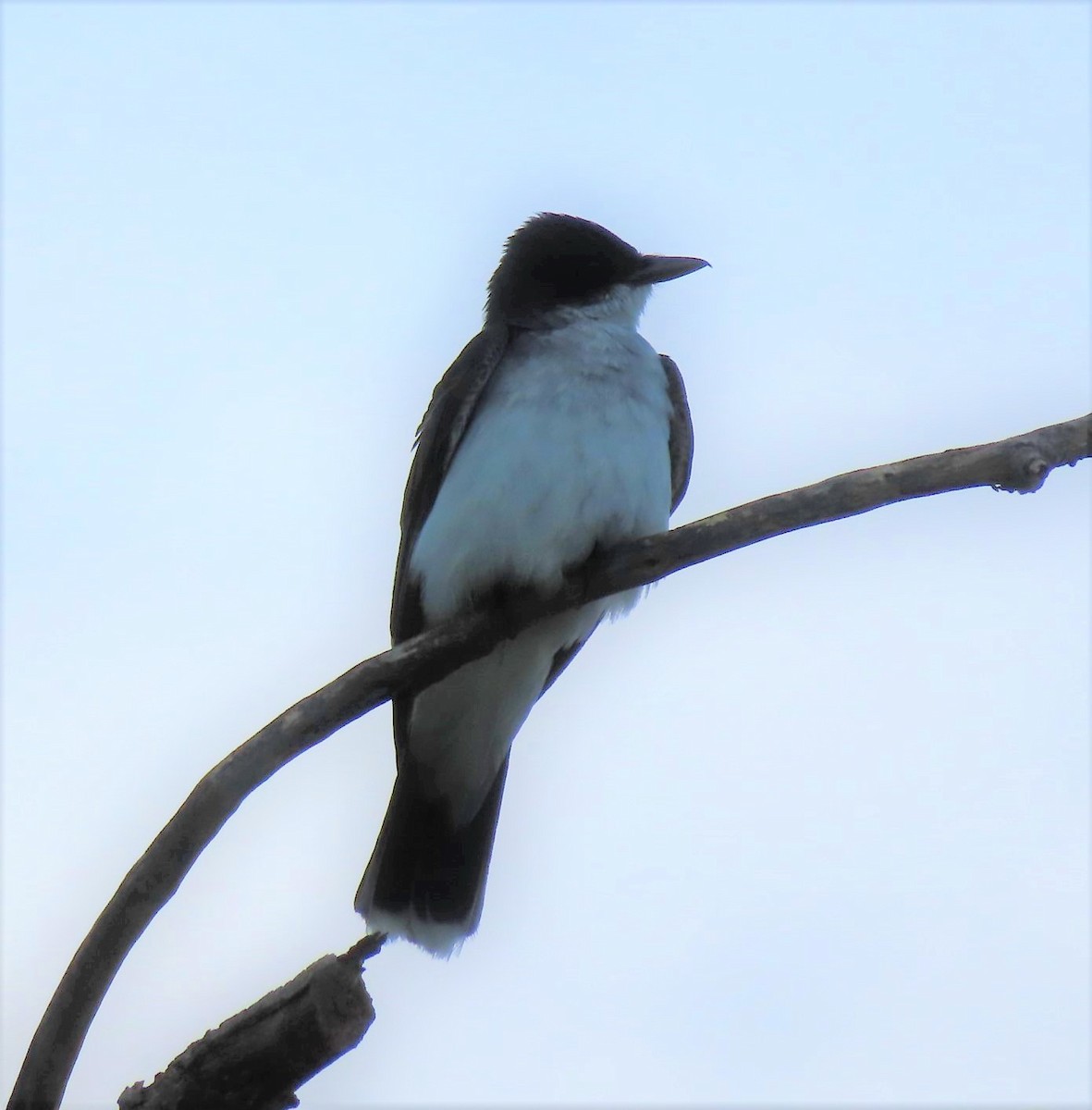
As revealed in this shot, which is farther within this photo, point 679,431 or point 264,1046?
point 679,431

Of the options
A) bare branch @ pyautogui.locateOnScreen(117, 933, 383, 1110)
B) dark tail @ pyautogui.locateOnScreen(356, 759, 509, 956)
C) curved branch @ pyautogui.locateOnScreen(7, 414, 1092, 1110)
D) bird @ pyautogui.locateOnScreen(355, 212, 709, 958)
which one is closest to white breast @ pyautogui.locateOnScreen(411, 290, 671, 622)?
bird @ pyautogui.locateOnScreen(355, 212, 709, 958)

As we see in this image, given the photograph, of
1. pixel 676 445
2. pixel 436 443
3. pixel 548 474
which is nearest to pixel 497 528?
pixel 548 474

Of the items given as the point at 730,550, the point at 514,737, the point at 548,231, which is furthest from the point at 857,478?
the point at 548,231

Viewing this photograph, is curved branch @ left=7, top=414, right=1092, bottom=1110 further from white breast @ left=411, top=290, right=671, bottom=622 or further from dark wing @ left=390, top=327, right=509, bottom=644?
dark wing @ left=390, top=327, right=509, bottom=644

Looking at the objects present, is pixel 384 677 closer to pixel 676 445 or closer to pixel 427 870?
pixel 427 870

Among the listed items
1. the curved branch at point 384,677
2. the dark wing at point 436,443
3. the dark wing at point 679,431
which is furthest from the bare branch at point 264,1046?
the dark wing at point 679,431

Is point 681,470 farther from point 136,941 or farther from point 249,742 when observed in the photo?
point 136,941

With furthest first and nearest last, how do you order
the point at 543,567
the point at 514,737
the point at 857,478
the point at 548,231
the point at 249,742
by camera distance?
the point at 548,231 < the point at 514,737 < the point at 543,567 < the point at 857,478 < the point at 249,742
